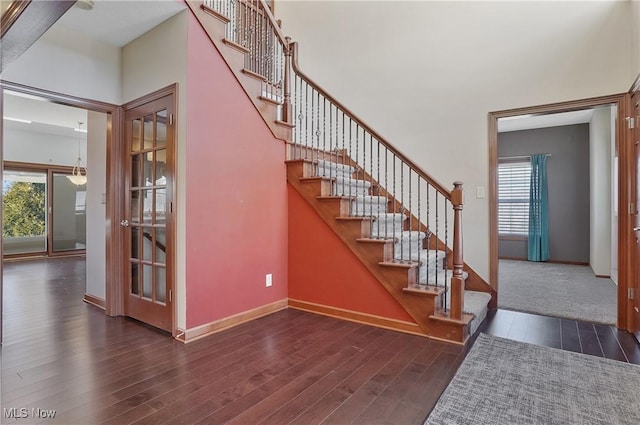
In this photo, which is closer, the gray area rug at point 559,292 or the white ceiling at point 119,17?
the white ceiling at point 119,17

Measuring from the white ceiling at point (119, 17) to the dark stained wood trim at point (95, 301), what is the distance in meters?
2.66

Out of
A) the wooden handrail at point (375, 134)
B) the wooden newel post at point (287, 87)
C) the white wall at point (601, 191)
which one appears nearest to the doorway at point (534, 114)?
the wooden handrail at point (375, 134)

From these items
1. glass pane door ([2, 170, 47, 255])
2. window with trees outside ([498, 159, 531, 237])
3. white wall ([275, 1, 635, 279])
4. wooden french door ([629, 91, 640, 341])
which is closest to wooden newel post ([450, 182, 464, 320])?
white wall ([275, 1, 635, 279])

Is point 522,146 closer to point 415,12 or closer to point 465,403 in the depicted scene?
point 415,12

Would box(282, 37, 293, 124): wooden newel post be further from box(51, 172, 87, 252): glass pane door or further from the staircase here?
box(51, 172, 87, 252): glass pane door

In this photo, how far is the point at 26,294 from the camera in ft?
14.2

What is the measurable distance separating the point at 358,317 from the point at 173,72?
2.73 metres

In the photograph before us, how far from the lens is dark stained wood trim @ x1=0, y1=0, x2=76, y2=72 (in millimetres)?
1854

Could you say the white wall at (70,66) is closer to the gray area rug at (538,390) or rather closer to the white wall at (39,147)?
the gray area rug at (538,390)

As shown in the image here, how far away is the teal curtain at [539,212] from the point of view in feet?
22.4

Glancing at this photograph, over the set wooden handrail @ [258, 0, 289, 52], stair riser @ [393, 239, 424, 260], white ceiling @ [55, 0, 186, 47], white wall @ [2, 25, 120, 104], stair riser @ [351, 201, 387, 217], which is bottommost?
stair riser @ [393, 239, 424, 260]

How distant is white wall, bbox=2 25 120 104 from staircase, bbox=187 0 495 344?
1.19 m

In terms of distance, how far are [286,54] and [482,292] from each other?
3.38 meters

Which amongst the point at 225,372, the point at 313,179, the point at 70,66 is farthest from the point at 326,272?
the point at 70,66
